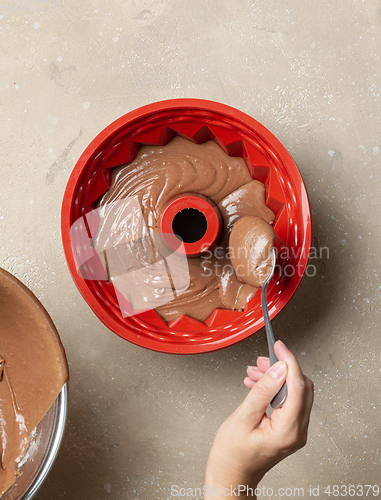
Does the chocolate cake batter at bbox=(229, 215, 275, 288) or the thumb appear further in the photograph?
the chocolate cake batter at bbox=(229, 215, 275, 288)

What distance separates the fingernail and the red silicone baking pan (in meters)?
0.19

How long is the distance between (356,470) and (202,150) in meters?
1.51

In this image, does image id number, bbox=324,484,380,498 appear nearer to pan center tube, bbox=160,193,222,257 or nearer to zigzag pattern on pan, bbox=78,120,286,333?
zigzag pattern on pan, bbox=78,120,286,333

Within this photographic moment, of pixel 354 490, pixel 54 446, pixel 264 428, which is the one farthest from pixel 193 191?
pixel 354 490

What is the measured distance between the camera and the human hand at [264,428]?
43.3 inches

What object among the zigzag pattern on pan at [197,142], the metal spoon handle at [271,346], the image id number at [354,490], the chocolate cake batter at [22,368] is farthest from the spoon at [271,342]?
the image id number at [354,490]

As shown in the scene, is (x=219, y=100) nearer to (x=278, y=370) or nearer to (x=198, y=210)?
(x=198, y=210)

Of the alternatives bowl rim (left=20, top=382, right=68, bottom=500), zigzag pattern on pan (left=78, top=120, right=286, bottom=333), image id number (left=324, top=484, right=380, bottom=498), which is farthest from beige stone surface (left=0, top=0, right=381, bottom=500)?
bowl rim (left=20, top=382, right=68, bottom=500)

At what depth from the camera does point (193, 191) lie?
146 centimetres

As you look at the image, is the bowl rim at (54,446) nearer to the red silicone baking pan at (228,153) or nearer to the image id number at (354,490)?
the red silicone baking pan at (228,153)

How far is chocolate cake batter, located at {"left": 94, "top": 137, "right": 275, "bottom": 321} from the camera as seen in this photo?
1452mm

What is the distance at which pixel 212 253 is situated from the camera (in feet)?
4.83

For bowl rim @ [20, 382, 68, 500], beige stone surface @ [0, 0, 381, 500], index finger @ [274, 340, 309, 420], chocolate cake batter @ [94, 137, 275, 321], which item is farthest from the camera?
beige stone surface @ [0, 0, 381, 500]

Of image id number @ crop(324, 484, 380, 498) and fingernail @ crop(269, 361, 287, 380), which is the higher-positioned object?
fingernail @ crop(269, 361, 287, 380)
